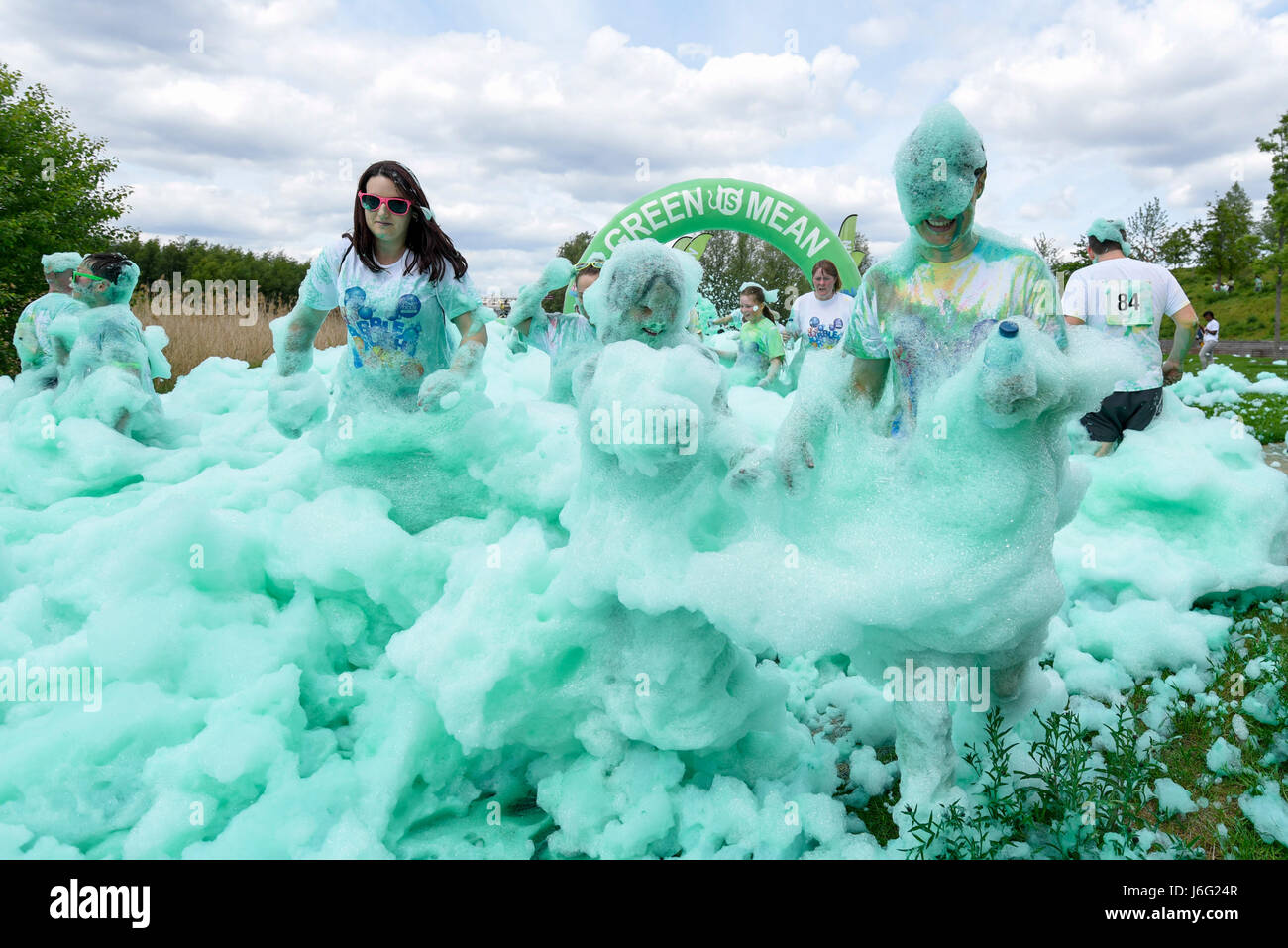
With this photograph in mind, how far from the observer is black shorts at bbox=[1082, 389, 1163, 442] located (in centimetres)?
479

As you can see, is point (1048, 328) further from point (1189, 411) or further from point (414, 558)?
point (1189, 411)

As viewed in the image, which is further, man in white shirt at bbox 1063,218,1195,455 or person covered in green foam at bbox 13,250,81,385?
person covered in green foam at bbox 13,250,81,385

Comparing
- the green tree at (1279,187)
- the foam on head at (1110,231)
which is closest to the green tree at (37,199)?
the foam on head at (1110,231)

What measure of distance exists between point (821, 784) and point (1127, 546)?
2.41 meters

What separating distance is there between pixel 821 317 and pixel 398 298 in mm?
4752

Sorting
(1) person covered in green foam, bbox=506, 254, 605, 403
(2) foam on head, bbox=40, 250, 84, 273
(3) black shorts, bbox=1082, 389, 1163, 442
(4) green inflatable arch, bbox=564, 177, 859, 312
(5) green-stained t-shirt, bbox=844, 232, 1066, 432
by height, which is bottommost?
(3) black shorts, bbox=1082, 389, 1163, 442

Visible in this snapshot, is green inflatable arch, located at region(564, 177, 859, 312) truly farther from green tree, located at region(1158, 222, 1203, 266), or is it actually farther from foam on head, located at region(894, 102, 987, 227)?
green tree, located at region(1158, 222, 1203, 266)

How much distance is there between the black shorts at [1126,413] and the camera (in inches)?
188

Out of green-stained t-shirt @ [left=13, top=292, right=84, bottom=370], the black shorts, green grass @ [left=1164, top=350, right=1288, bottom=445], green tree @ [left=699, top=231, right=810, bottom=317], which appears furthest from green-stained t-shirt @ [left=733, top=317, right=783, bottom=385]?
green tree @ [left=699, top=231, right=810, bottom=317]

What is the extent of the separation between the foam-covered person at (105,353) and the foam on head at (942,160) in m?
4.93

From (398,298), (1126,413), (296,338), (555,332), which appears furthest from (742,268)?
(398,298)

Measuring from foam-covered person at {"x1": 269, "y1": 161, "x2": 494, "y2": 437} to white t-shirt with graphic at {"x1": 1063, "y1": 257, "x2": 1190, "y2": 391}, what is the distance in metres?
3.64

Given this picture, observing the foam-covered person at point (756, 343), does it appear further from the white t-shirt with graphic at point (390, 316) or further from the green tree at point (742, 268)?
the green tree at point (742, 268)

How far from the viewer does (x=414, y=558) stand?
9.91ft
